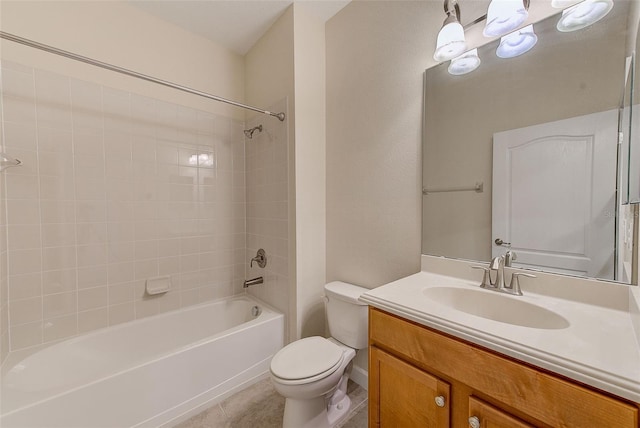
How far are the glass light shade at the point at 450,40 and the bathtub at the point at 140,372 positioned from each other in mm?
1897

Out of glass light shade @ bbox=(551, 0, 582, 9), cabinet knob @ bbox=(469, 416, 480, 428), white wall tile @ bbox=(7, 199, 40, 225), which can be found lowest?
cabinet knob @ bbox=(469, 416, 480, 428)

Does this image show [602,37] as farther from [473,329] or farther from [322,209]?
[322,209]

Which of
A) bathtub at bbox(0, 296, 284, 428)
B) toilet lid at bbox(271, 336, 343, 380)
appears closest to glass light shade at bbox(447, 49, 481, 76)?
toilet lid at bbox(271, 336, 343, 380)

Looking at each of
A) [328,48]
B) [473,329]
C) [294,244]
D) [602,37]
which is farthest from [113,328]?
[602,37]

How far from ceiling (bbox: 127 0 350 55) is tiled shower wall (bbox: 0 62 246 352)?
0.63 metres

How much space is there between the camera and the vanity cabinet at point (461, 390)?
551 millimetres

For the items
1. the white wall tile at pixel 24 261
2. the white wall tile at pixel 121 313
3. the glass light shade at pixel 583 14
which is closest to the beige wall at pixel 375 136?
the glass light shade at pixel 583 14

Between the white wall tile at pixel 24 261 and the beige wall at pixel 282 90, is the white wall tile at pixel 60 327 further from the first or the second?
the beige wall at pixel 282 90

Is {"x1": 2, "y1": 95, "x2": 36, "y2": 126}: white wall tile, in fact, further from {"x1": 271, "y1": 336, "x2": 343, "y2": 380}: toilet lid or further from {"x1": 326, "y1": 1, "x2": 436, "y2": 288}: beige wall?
{"x1": 271, "y1": 336, "x2": 343, "y2": 380}: toilet lid

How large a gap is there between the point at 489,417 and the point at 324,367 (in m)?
0.74

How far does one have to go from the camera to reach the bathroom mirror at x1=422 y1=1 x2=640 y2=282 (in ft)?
2.85

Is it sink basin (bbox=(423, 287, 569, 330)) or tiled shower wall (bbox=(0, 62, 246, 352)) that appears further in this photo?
tiled shower wall (bbox=(0, 62, 246, 352))

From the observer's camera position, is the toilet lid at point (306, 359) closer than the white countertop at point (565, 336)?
No

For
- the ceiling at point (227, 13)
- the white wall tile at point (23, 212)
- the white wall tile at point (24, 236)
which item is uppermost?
the ceiling at point (227, 13)
